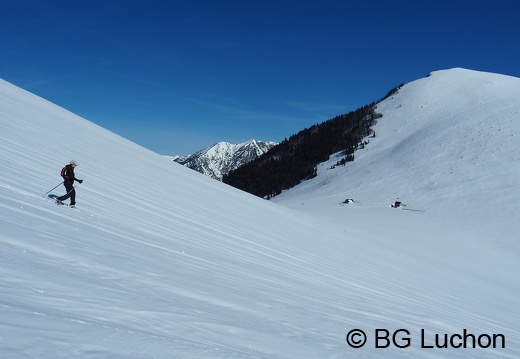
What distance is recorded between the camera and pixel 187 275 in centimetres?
481

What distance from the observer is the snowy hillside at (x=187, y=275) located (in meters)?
2.73

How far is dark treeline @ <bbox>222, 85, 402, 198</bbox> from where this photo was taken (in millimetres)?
55531

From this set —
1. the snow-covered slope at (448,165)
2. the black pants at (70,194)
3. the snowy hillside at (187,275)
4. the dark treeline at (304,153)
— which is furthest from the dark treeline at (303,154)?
the black pants at (70,194)

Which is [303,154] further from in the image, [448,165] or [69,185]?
[69,185]

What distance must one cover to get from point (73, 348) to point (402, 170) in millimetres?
41310

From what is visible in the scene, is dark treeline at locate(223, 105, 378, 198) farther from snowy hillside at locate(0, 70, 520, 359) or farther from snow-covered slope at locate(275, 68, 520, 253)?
snowy hillside at locate(0, 70, 520, 359)

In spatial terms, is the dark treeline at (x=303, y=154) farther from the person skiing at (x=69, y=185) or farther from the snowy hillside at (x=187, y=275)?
the person skiing at (x=69, y=185)

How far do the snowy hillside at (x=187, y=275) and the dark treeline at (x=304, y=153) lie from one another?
33.9 metres

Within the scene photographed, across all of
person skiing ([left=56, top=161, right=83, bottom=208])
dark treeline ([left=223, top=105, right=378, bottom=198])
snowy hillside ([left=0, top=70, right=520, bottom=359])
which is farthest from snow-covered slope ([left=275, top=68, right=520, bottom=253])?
person skiing ([left=56, top=161, right=83, bottom=208])

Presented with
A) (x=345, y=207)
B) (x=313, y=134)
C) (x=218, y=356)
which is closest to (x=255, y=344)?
(x=218, y=356)

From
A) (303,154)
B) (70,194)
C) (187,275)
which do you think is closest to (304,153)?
(303,154)

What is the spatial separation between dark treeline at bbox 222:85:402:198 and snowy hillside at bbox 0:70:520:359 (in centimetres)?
3390

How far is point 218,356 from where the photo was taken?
2.68m

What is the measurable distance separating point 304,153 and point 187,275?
5987cm
